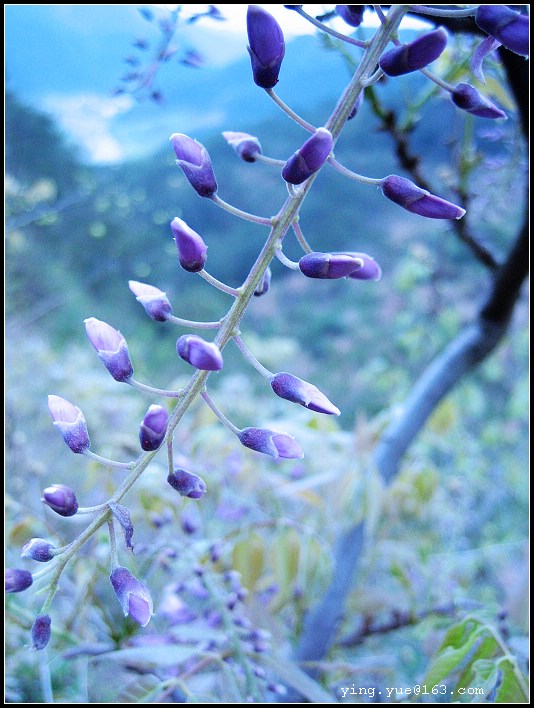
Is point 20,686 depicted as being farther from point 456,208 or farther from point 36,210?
point 36,210

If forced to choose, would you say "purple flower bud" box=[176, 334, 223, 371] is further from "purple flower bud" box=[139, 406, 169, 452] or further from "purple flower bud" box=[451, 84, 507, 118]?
"purple flower bud" box=[451, 84, 507, 118]

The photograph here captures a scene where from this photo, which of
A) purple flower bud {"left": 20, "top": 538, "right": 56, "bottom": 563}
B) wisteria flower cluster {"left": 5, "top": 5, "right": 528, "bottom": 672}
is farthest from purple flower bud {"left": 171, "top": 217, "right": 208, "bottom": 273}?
purple flower bud {"left": 20, "top": 538, "right": 56, "bottom": 563}

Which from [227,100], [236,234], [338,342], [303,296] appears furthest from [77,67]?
[338,342]

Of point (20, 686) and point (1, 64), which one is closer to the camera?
point (1, 64)

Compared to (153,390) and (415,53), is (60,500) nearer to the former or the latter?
(153,390)

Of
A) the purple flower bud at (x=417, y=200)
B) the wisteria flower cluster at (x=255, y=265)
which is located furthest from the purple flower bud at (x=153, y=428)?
the purple flower bud at (x=417, y=200)

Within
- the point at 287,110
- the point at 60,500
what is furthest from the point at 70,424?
the point at 287,110

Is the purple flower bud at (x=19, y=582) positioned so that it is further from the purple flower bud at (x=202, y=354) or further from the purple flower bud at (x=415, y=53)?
the purple flower bud at (x=415, y=53)
